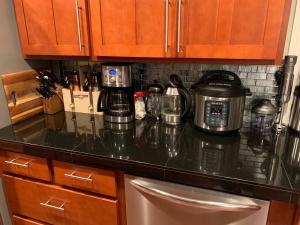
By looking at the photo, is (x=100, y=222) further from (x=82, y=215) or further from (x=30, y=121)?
(x=30, y=121)

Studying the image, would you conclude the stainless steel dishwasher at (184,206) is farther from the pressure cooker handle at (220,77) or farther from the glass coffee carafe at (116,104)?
the pressure cooker handle at (220,77)

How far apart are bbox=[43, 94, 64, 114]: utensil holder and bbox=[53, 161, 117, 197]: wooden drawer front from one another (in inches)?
20.9

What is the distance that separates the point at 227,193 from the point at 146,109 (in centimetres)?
72

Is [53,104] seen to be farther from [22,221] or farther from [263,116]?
[263,116]

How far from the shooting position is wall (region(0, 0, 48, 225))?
4.14ft

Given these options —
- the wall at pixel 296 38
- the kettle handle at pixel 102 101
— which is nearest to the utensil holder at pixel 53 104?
the kettle handle at pixel 102 101

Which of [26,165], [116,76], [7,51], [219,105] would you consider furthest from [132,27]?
[26,165]

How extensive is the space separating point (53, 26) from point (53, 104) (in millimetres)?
528

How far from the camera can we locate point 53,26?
1.24 m

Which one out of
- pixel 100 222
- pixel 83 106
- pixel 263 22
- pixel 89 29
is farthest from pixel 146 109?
pixel 263 22

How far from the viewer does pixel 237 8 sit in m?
0.94

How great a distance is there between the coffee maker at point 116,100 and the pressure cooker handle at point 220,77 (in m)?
0.43

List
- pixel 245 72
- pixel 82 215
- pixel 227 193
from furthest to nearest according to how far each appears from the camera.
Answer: pixel 245 72 < pixel 82 215 < pixel 227 193

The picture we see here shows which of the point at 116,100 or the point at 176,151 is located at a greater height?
the point at 116,100
